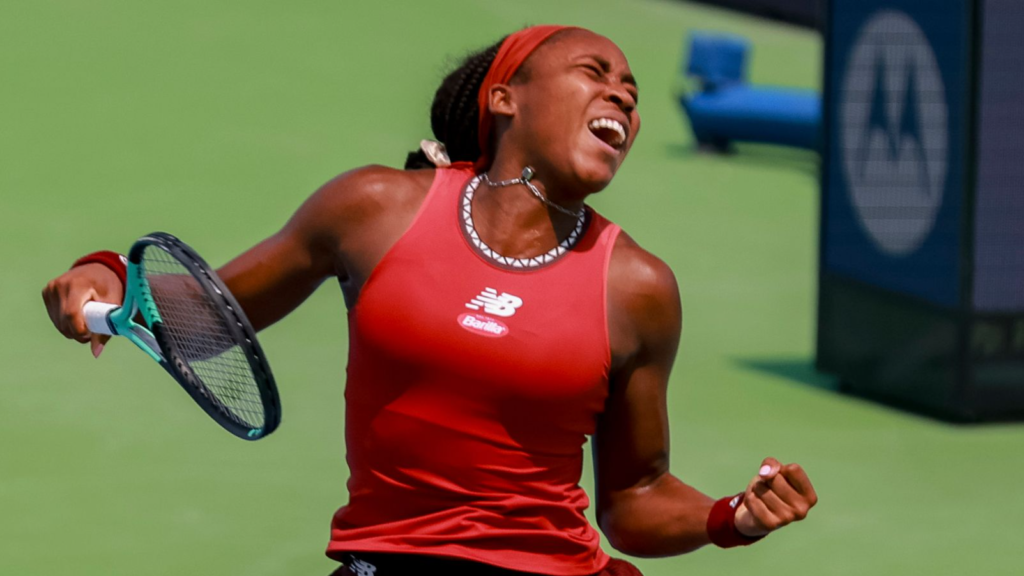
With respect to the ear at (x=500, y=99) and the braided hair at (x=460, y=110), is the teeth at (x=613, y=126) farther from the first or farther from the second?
the braided hair at (x=460, y=110)

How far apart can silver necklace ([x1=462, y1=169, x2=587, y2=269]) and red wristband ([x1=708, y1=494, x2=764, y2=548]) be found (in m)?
0.56

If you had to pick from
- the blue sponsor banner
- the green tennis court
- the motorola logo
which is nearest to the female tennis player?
the green tennis court

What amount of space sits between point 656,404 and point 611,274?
28cm

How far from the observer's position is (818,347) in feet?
27.3

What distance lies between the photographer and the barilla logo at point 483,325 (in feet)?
10.4

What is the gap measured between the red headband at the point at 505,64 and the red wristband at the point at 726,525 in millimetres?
827

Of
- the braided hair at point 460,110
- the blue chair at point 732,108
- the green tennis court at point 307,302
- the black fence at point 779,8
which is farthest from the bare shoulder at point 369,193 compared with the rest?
the black fence at point 779,8

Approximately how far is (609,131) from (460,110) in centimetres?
40

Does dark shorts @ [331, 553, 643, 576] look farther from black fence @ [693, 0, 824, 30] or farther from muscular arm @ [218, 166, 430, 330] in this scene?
black fence @ [693, 0, 824, 30]

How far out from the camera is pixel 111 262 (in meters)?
3.45

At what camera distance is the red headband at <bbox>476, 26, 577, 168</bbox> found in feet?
11.2

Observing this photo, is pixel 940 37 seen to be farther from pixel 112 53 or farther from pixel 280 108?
pixel 112 53

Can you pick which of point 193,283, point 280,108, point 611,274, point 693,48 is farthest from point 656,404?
point 693,48

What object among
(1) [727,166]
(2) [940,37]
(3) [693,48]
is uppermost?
(2) [940,37]
